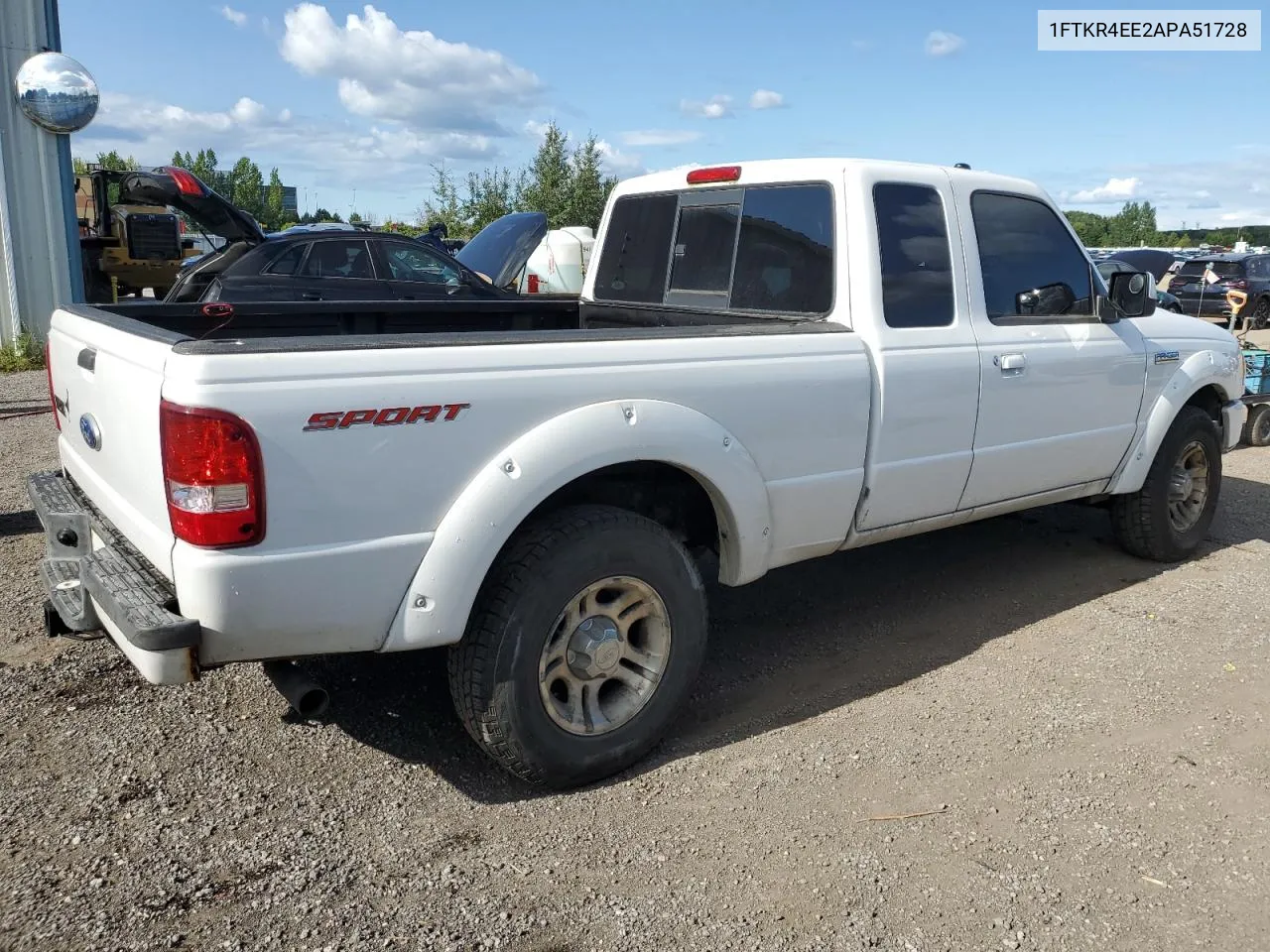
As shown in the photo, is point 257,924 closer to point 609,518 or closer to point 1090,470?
point 609,518

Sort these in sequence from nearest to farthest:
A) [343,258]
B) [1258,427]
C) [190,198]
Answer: [1258,427]
[343,258]
[190,198]

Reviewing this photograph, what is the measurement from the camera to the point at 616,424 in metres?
3.12

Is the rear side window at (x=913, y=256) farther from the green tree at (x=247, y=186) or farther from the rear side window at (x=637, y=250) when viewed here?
the green tree at (x=247, y=186)

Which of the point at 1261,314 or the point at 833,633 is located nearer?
the point at 833,633

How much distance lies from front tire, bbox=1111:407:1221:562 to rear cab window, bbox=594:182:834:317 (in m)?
2.47

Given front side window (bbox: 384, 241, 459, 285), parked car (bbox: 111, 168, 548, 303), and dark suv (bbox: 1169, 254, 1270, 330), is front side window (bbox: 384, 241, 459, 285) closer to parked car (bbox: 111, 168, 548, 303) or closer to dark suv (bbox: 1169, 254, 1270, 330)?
parked car (bbox: 111, 168, 548, 303)

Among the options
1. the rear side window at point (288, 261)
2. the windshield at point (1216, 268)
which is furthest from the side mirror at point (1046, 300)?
the windshield at point (1216, 268)

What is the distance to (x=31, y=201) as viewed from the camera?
11.8 m

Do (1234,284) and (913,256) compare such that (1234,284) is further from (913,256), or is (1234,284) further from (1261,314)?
(913,256)

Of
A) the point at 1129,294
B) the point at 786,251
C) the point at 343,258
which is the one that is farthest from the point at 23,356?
the point at 1129,294

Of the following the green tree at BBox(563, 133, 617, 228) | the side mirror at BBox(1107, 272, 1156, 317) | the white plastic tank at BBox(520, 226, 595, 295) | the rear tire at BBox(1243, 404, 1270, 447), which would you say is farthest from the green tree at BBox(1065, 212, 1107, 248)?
the side mirror at BBox(1107, 272, 1156, 317)

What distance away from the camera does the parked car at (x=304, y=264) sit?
35.4 feet

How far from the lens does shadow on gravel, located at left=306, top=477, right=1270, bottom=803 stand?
12.1 feet

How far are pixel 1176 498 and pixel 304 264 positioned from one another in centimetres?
883
